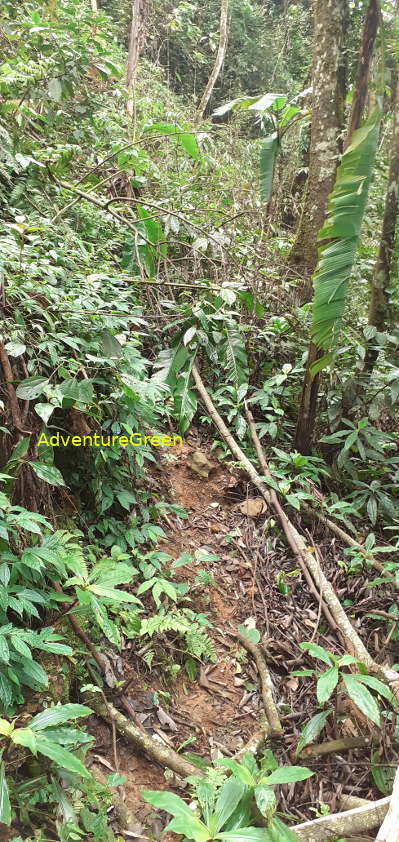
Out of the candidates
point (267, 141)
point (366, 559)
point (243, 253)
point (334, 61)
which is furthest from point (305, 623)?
point (334, 61)

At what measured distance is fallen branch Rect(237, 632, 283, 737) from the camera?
248cm

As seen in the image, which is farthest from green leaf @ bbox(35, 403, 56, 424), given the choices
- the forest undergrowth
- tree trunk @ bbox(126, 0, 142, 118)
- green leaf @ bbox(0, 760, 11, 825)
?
tree trunk @ bbox(126, 0, 142, 118)

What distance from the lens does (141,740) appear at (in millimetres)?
2215

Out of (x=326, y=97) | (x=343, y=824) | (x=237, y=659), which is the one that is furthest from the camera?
(x=326, y=97)

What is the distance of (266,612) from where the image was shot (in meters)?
3.18

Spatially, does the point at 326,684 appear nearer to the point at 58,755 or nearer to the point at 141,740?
the point at 141,740

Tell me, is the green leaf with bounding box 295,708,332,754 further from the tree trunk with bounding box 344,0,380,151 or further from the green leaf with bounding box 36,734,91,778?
the tree trunk with bounding box 344,0,380,151

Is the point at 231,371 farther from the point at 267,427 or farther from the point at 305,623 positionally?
the point at 305,623

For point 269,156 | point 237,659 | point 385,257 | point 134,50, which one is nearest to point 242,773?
point 237,659

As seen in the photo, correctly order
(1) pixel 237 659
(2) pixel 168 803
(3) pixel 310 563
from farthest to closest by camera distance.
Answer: (3) pixel 310 563
(1) pixel 237 659
(2) pixel 168 803

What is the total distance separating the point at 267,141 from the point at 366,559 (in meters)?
3.89

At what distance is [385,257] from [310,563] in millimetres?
2749

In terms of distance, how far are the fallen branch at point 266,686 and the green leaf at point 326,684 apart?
0.46m

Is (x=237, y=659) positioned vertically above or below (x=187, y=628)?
below
